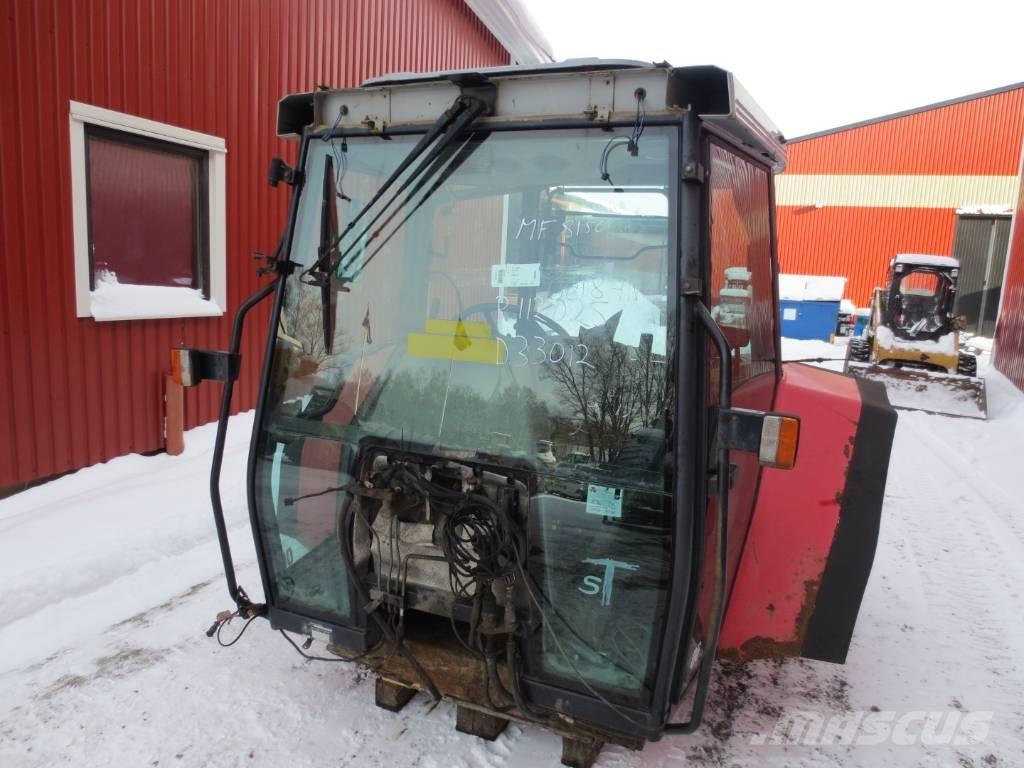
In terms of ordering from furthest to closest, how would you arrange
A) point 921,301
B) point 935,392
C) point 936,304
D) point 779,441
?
point 921,301, point 936,304, point 935,392, point 779,441

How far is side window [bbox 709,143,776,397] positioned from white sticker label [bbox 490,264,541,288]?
1.77ft

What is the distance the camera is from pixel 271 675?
9.86ft

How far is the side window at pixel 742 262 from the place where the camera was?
2.35m

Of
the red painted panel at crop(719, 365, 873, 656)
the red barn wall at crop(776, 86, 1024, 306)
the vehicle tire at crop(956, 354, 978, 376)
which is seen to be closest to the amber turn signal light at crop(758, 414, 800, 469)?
the red painted panel at crop(719, 365, 873, 656)

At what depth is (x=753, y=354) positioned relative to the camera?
2908 mm

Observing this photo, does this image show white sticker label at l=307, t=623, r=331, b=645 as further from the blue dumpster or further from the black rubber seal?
the blue dumpster

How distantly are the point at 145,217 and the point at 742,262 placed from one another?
15.0 feet

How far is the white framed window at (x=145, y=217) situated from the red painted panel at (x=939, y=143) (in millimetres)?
20441

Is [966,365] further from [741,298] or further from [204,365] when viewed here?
[204,365]

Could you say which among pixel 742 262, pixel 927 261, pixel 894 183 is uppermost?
pixel 894 183

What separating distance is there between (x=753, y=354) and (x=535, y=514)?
121cm

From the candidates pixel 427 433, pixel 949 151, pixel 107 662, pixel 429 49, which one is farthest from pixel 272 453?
pixel 949 151

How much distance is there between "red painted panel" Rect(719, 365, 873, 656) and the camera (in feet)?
9.25

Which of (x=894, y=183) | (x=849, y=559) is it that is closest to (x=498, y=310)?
(x=849, y=559)
